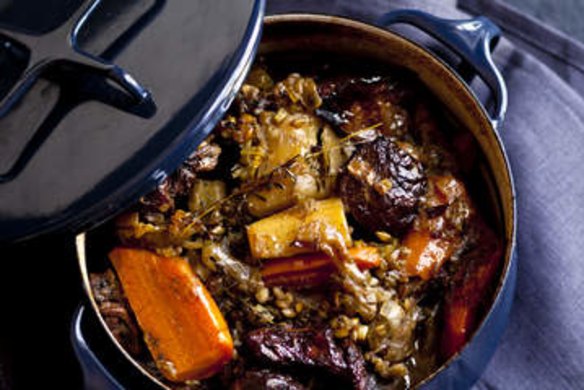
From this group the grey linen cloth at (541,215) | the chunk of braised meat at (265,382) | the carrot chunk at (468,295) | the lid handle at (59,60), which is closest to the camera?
the lid handle at (59,60)

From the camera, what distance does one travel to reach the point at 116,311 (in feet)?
6.46

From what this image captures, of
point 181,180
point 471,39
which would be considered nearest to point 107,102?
point 181,180

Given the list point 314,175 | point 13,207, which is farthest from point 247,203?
point 13,207

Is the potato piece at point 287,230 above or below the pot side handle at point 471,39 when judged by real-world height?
below

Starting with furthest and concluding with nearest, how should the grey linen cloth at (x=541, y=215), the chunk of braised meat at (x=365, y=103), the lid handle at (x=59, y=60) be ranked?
1. the grey linen cloth at (x=541, y=215)
2. the chunk of braised meat at (x=365, y=103)
3. the lid handle at (x=59, y=60)

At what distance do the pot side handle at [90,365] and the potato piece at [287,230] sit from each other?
0.41 meters

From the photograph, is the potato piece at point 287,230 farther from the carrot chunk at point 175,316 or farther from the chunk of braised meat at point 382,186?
Answer: the carrot chunk at point 175,316

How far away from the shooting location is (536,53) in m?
2.75

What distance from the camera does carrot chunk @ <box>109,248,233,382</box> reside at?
1.90 m

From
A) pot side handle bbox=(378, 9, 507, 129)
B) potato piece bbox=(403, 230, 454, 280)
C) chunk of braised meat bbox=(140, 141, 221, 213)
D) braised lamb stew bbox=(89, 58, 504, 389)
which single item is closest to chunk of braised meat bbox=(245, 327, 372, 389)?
braised lamb stew bbox=(89, 58, 504, 389)

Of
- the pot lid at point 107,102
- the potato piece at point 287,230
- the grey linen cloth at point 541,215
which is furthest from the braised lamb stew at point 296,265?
the grey linen cloth at point 541,215

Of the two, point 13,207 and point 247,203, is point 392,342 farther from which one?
point 13,207

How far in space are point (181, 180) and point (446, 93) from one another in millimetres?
700

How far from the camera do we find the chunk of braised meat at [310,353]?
185 cm
